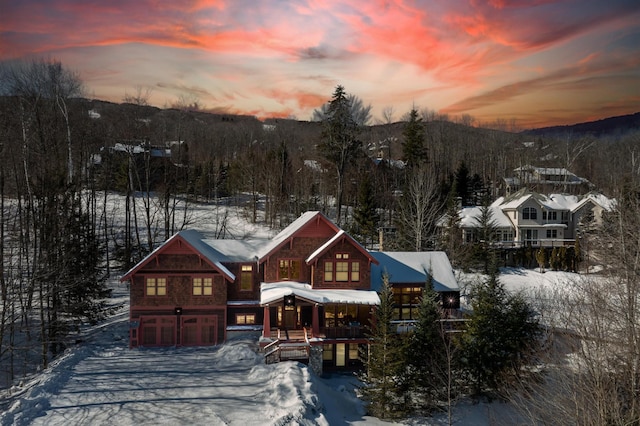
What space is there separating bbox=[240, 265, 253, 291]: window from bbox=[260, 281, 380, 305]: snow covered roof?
142 cm

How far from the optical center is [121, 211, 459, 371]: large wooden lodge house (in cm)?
2527

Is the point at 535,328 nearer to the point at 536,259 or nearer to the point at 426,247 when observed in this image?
the point at 426,247

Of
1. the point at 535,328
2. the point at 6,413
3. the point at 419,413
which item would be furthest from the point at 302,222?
the point at 6,413

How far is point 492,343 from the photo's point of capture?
2173cm

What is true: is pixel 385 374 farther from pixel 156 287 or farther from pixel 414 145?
pixel 414 145

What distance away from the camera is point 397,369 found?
20.3 m

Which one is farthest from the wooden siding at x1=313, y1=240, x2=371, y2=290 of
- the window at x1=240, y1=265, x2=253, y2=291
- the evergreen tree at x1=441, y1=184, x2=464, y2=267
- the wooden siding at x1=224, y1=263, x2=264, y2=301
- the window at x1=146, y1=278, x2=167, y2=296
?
the evergreen tree at x1=441, y1=184, x2=464, y2=267

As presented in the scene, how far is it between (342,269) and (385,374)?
8.27 metres

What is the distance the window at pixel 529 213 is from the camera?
51.0 m

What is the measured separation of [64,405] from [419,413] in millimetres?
16689

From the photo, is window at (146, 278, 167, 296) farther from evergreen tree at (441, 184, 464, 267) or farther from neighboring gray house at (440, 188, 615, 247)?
neighboring gray house at (440, 188, 615, 247)

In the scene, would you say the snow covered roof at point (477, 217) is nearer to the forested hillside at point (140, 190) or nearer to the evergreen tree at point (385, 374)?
the forested hillside at point (140, 190)

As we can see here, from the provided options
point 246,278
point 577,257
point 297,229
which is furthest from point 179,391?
point 577,257

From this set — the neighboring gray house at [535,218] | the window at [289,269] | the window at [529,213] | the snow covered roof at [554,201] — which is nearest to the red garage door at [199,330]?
the window at [289,269]
